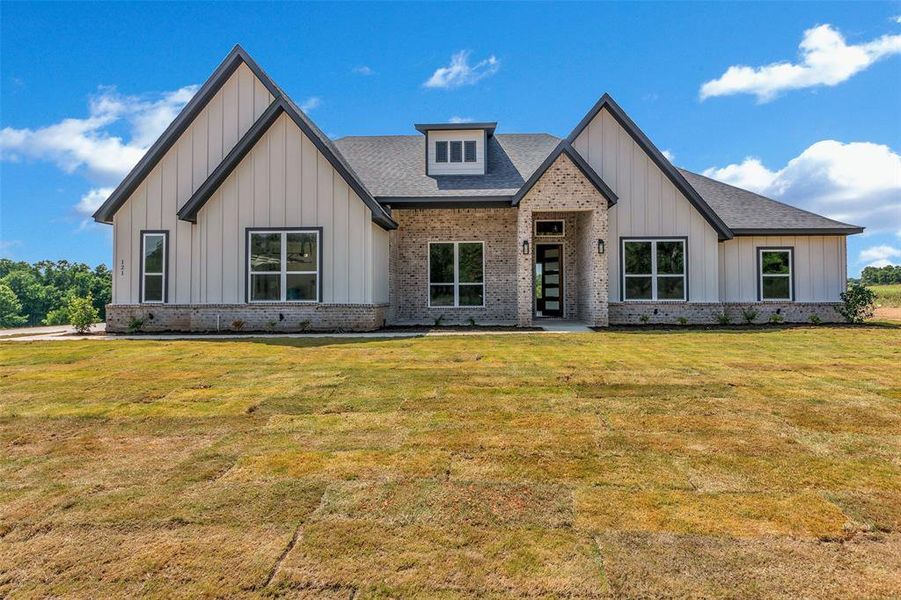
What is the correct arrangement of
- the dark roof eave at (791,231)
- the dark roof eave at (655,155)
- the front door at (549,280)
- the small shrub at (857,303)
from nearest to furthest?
the dark roof eave at (655,155)
the small shrub at (857,303)
the dark roof eave at (791,231)
the front door at (549,280)

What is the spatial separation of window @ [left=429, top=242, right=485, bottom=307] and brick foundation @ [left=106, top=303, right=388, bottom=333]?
2.67 metres

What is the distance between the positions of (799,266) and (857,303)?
1876mm

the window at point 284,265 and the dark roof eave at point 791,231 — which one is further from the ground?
the dark roof eave at point 791,231

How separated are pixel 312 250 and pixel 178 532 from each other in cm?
1124

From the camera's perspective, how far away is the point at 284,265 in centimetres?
1326

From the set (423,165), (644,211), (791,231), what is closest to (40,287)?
(423,165)

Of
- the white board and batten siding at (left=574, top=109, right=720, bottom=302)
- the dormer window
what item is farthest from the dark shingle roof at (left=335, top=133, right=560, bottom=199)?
the white board and batten siding at (left=574, top=109, right=720, bottom=302)

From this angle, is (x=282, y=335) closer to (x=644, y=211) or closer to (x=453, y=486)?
(x=453, y=486)

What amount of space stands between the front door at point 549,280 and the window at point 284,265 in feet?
25.0

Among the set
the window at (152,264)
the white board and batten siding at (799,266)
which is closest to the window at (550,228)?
the white board and batten siding at (799,266)

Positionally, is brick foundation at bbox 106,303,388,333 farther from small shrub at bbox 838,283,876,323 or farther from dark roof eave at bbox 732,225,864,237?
small shrub at bbox 838,283,876,323

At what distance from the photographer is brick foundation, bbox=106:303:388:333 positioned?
512 inches

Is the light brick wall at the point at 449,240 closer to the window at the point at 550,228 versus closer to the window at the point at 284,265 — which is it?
the window at the point at 550,228

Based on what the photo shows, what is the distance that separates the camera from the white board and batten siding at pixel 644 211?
14523 millimetres
